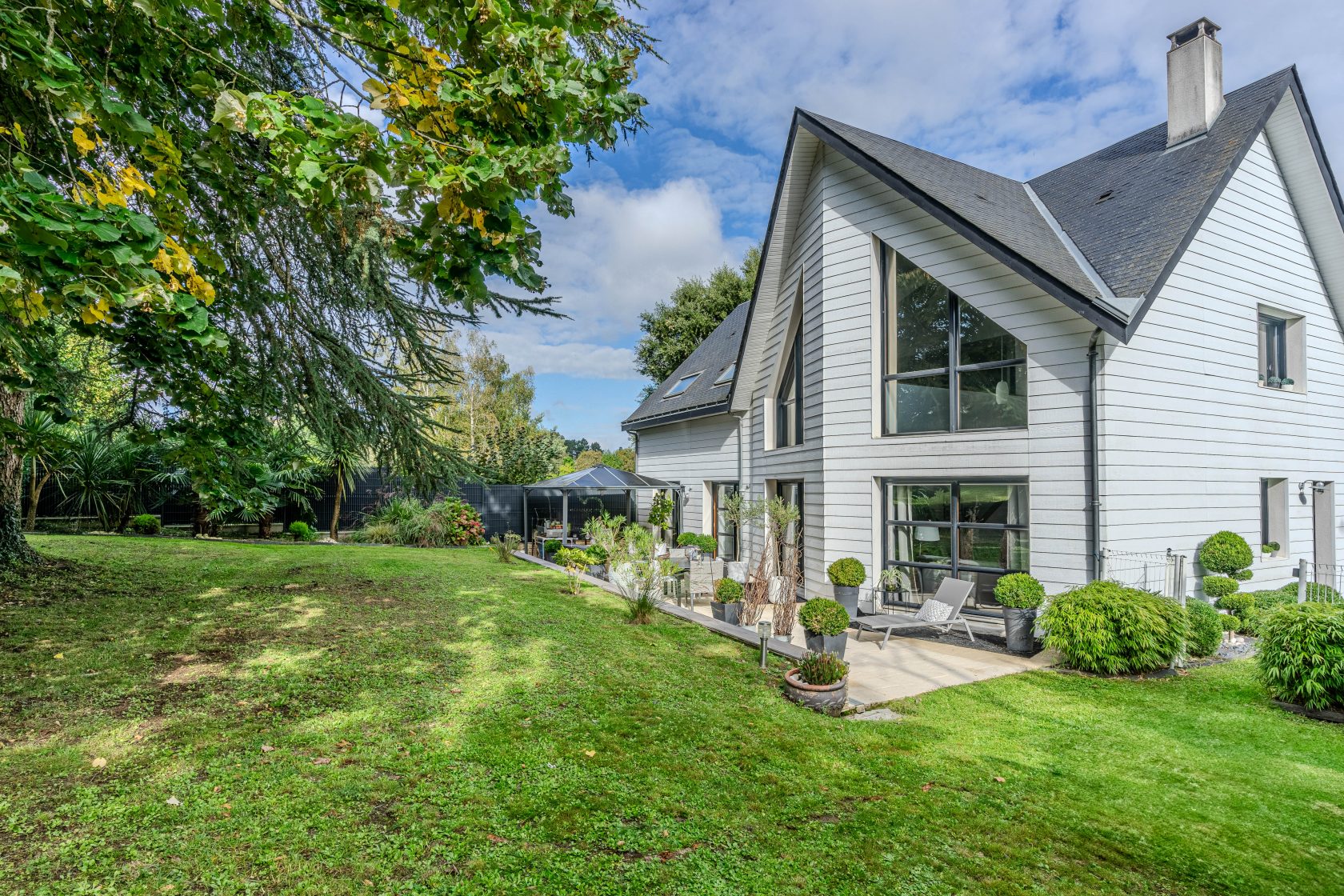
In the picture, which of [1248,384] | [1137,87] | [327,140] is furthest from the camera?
[1137,87]

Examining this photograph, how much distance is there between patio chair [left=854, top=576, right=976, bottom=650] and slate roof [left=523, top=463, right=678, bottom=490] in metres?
8.38

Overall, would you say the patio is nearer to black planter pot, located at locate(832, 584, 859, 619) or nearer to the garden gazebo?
black planter pot, located at locate(832, 584, 859, 619)

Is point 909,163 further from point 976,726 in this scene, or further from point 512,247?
point 512,247

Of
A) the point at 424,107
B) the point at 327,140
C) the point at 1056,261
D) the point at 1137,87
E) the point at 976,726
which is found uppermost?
the point at 1137,87

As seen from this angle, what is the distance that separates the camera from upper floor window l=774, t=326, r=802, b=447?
11.1m

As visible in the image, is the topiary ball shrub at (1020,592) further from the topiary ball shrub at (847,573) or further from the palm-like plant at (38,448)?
the palm-like plant at (38,448)

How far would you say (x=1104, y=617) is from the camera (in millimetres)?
6625

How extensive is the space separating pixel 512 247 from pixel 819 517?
7.75 m

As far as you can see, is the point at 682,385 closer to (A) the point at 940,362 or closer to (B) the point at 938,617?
(A) the point at 940,362

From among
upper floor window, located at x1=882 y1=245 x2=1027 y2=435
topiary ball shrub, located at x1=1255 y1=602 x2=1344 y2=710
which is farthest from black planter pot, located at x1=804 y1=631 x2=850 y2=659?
topiary ball shrub, located at x1=1255 y1=602 x2=1344 y2=710

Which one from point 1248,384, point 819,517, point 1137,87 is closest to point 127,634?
point 819,517

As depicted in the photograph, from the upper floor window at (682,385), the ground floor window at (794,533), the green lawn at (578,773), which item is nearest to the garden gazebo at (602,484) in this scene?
the upper floor window at (682,385)

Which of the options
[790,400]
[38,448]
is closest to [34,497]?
[38,448]

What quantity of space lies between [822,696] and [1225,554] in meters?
6.81
